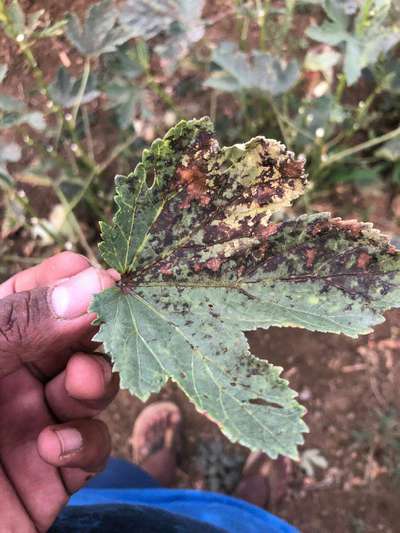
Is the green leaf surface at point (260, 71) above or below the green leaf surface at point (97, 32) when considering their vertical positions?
below

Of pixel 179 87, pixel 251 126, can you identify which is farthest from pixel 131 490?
pixel 179 87

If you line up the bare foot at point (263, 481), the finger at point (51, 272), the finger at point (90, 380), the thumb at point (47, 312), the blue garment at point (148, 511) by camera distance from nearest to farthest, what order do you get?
the thumb at point (47, 312)
the finger at point (90, 380)
the finger at point (51, 272)
the blue garment at point (148, 511)
the bare foot at point (263, 481)

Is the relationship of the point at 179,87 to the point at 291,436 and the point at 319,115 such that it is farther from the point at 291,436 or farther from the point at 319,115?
the point at 291,436

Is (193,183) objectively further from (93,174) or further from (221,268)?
(93,174)

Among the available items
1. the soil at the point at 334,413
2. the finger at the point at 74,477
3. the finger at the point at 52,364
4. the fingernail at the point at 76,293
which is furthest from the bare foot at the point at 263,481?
the fingernail at the point at 76,293

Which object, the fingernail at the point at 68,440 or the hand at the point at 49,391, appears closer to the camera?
the hand at the point at 49,391

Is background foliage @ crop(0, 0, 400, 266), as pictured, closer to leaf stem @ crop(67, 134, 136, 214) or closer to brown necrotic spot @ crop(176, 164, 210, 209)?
leaf stem @ crop(67, 134, 136, 214)

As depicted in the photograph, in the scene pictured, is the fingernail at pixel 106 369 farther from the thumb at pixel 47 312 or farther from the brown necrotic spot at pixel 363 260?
the brown necrotic spot at pixel 363 260

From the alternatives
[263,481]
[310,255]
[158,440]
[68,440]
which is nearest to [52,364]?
[68,440]

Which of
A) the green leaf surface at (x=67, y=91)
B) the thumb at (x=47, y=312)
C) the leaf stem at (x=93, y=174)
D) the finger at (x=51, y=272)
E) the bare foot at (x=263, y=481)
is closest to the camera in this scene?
the thumb at (x=47, y=312)

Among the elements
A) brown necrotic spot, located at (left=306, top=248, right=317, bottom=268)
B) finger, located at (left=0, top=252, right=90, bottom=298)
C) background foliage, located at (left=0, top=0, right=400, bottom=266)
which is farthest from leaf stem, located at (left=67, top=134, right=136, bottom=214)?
brown necrotic spot, located at (left=306, top=248, right=317, bottom=268)
